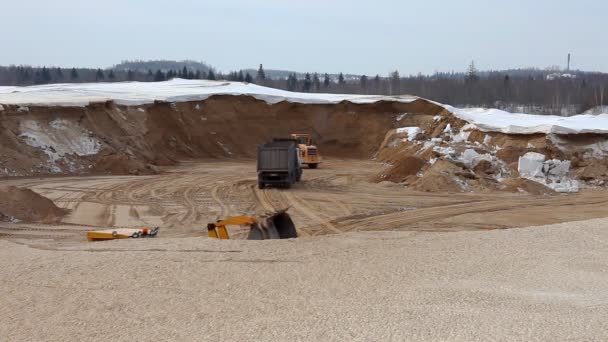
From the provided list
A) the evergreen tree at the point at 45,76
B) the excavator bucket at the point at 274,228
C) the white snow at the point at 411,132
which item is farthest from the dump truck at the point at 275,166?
the evergreen tree at the point at 45,76

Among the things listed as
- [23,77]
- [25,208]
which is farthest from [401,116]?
[23,77]

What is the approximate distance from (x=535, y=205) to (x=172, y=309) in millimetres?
16378

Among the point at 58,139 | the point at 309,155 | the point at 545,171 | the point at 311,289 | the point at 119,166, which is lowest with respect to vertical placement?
the point at 119,166

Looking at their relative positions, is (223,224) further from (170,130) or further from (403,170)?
(170,130)

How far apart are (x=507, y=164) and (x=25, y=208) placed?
18896mm

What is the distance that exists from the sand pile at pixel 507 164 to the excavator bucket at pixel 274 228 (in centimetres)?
1165

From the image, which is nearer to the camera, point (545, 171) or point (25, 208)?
point (25, 208)

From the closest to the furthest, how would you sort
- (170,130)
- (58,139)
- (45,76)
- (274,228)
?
(274,228)
(58,139)
(170,130)
(45,76)

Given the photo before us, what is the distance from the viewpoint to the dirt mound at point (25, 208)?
17578 mm

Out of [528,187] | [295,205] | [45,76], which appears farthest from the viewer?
[45,76]

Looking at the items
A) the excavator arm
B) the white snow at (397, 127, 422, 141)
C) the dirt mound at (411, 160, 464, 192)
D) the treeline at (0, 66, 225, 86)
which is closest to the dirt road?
the dirt mound at (411, 160, 464, 192)

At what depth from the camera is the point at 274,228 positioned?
1424 cm

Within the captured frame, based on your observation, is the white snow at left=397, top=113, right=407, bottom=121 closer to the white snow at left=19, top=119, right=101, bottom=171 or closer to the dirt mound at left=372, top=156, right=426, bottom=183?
the dirt mound at left=372, top=156, right=426, bottom=183

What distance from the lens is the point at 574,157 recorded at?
95.5ft
